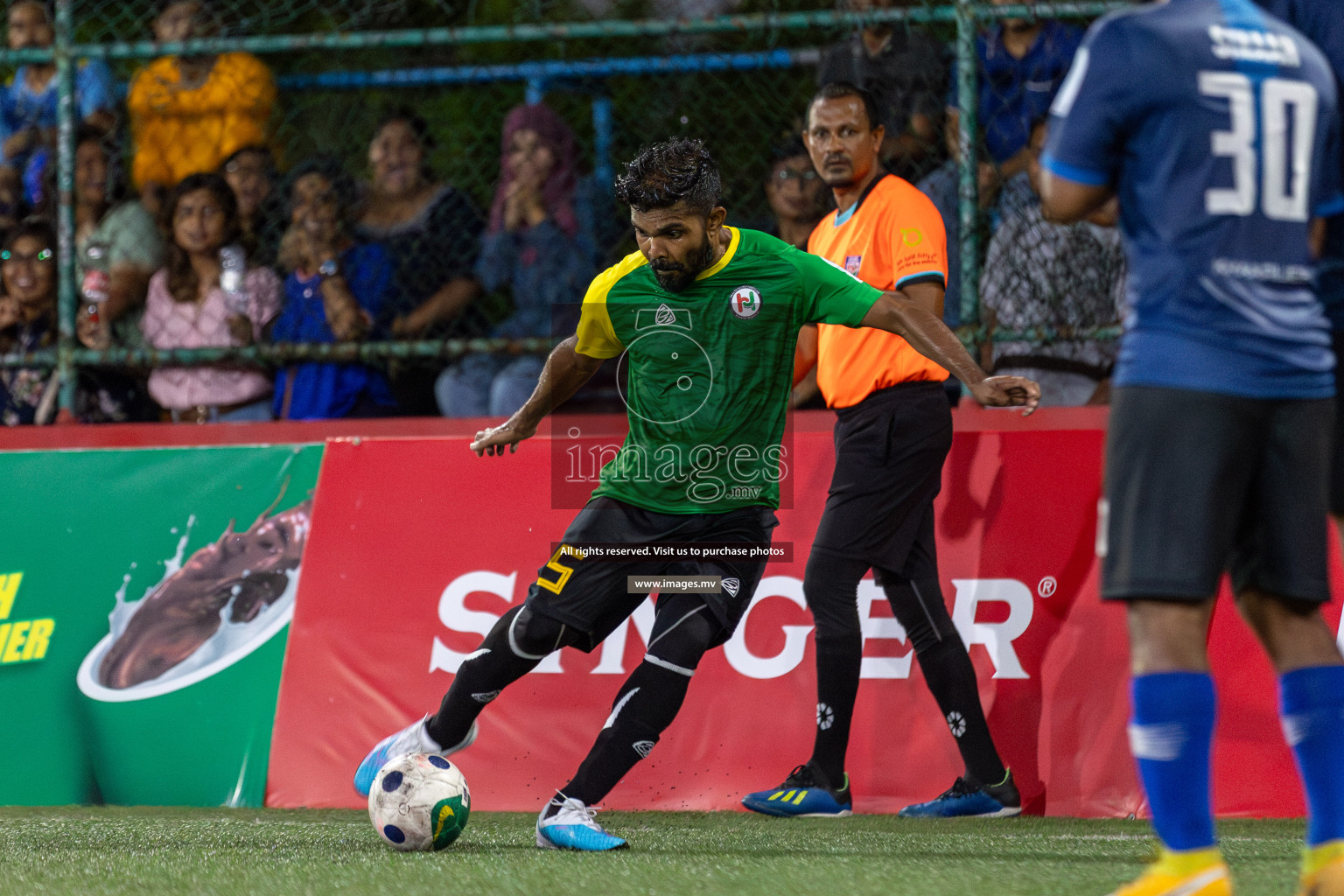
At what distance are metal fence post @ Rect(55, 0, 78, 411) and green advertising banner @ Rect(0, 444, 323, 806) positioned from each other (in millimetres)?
892

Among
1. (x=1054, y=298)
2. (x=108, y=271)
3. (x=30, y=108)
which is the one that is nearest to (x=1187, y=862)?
(x=1054, y=298)

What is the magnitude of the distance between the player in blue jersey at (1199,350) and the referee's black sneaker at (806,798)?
2142 millimetres

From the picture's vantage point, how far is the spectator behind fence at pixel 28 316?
23.4 feet

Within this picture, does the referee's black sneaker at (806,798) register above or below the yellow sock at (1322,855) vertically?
below

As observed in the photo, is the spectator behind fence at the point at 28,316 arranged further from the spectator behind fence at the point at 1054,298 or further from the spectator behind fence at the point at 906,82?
the spectator behind fence at the point at 1054,298

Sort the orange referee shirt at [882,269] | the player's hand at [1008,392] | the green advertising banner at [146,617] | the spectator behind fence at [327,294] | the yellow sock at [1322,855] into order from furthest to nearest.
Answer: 1. the spectator behind fence at [327,294]
2. the green advertising banner at [146,617]
3. the orange referee shirt at [882,269]
4. the player's hand at [1008,392]
5. the yellow sock at [1322,855]

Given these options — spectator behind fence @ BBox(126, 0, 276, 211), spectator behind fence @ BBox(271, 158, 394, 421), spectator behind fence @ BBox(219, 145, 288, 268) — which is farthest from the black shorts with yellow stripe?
spectator behind fence @ BBox(126, 0, 276, 211)

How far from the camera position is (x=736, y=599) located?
4285 millimetres

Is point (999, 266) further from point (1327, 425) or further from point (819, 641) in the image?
point (1327, 425)

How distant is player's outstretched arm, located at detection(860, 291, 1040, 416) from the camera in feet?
12.6

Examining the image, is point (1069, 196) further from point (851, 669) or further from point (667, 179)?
point (851, 669)

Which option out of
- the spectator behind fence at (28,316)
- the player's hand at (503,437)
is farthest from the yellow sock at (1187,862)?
the spectator behind fence at (28,316)

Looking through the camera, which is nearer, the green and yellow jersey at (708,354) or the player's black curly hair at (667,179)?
the player's black curly hair at (667,179)

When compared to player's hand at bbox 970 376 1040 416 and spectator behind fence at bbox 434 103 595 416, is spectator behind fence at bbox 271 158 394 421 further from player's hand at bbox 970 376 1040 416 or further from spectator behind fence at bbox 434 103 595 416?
player's hand at bbox 970 376 1040 416
